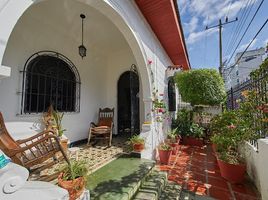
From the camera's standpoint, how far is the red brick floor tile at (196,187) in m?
2.59

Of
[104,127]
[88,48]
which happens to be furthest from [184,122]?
[88,48]

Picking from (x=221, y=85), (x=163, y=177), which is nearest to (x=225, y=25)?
(x=221, y=85)

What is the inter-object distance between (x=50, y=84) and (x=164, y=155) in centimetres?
337

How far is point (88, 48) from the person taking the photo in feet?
16.7

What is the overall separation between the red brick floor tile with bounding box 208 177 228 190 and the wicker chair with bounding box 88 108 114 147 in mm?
2540

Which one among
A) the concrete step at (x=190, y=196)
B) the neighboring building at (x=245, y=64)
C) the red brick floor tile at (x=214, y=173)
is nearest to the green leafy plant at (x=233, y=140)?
the red brick floor tile at (x=214, y=173)

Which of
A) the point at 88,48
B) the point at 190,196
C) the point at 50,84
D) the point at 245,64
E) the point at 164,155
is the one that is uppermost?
the point at 245,64

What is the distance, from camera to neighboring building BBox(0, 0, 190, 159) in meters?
3.11

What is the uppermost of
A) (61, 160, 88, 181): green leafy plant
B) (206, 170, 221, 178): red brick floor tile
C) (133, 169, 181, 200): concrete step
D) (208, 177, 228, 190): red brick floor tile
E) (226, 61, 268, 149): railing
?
(226, 61, 268, 149): railing

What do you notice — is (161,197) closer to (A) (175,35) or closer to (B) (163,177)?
(B) (163,177)

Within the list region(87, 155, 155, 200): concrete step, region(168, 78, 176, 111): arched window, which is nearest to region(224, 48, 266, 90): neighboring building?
region(168, 78, 176, 111): arched window

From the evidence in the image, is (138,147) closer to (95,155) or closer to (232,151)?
(95,155)

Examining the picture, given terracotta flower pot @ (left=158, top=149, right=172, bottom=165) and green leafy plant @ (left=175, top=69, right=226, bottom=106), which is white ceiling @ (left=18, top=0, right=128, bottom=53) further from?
terracotta flower pot @ (left=158, top=149, right=172, bottom=165)

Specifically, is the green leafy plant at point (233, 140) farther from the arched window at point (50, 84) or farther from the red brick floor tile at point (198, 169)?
the arched window at point (50, 84)
